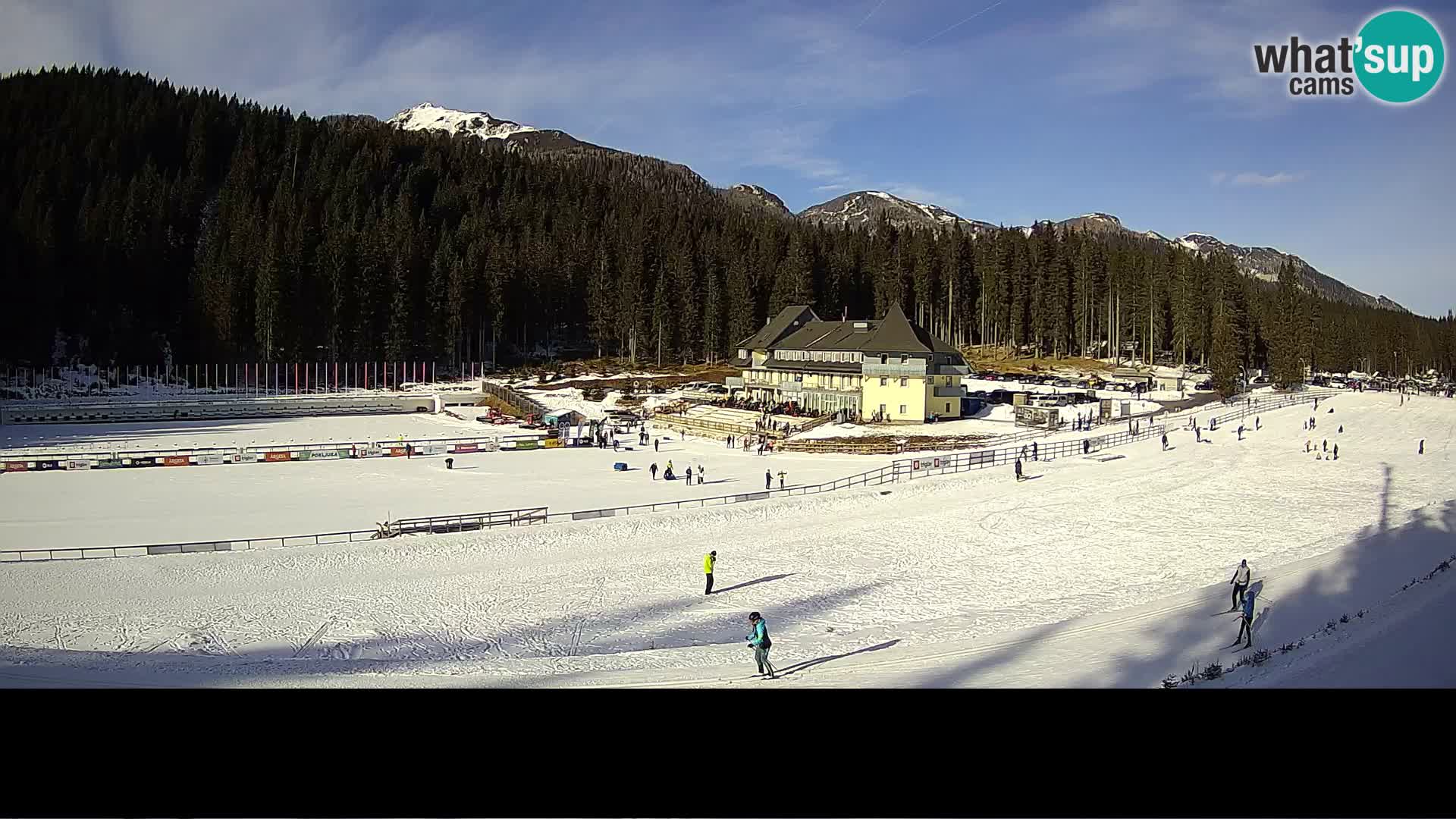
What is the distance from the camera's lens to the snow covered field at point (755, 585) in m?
10.6

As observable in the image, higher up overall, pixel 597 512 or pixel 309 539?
pixel 597 512

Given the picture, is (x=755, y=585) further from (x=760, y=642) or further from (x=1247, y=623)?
(x=1247, y=623)

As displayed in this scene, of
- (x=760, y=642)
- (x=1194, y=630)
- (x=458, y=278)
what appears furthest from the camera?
(x=458, y=278)

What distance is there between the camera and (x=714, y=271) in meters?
71.1

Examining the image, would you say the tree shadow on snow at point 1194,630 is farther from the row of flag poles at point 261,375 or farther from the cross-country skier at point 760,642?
the row of flag poles at point 261,375

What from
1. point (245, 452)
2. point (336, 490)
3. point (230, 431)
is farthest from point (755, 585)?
point (230, 431)

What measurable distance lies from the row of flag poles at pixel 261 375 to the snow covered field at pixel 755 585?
27355mm

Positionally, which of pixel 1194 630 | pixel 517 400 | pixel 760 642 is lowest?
pixel 1194 630

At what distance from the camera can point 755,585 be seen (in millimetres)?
15375

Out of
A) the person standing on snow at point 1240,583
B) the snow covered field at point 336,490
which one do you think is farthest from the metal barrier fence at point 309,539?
the person standing on snow at point 1240,583

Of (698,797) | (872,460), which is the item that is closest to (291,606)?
(698,797)

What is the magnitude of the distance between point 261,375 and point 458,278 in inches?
628

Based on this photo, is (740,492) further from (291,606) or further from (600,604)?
(291,606)

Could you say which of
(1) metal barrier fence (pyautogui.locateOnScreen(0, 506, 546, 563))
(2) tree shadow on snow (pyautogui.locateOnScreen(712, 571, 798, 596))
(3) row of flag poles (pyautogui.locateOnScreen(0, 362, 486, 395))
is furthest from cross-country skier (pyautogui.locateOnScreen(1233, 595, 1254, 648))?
(3) row of flag poles (pyautogui.locateOnScreen(0, 362, 486, 395))
